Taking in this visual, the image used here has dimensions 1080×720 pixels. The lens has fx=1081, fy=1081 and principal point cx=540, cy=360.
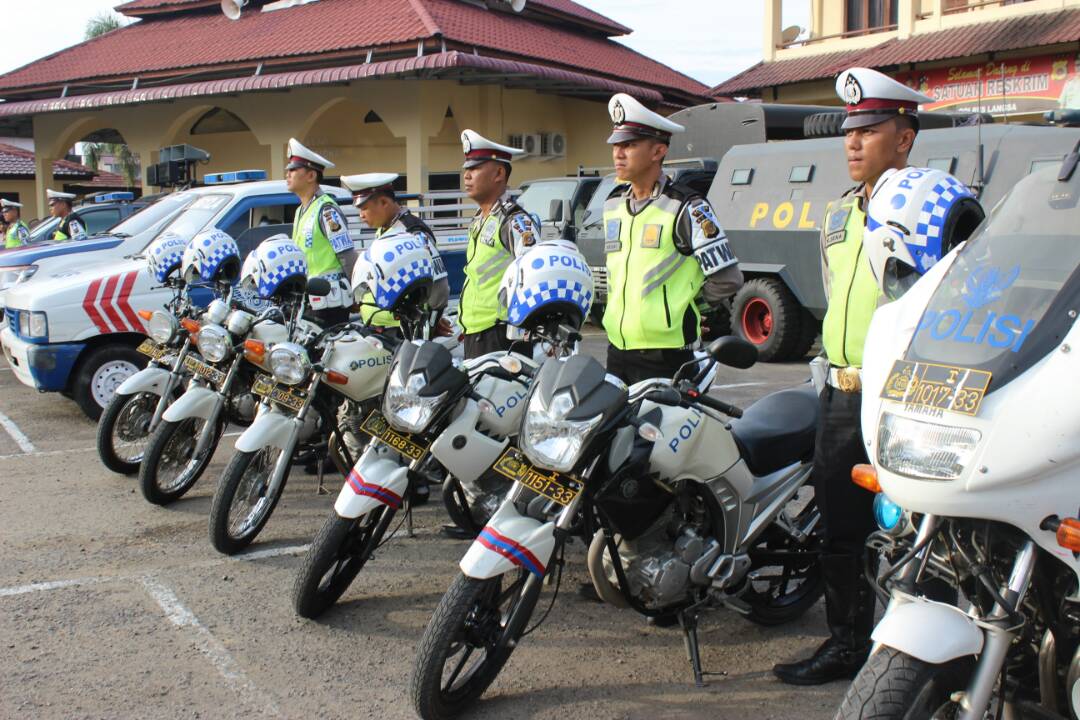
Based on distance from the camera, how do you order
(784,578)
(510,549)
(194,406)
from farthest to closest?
(194,406) → (784,578) → (510,549)

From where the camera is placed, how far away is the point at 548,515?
11.5 feet

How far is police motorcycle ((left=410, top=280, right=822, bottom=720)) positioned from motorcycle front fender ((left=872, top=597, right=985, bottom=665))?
1.18 meters

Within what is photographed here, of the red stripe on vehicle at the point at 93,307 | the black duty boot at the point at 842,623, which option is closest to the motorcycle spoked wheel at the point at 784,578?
the black duty boot at the point at 842,623

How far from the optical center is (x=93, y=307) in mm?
8000

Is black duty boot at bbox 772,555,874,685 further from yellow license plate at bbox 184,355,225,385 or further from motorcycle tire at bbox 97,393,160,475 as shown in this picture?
motorcycle tire at bbox 97,393,160,475

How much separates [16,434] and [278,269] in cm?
324

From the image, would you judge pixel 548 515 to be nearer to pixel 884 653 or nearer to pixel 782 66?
pixel 884 653

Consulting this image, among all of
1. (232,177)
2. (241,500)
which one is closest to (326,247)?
(241,500)

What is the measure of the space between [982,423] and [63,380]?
7304 millimetres

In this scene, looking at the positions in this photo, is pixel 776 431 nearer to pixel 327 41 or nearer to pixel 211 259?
pixel 211 259

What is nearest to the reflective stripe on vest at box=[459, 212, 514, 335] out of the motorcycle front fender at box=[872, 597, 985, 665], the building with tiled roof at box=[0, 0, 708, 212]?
the motorcycle front fender at box=[872, 597, 985, 665]

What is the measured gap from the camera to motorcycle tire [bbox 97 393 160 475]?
644 centimetres

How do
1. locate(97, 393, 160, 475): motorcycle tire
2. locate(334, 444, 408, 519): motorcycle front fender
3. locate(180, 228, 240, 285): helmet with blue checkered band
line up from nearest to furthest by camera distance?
locate(334, 444, 408, 519): motorcycle front fender, locate(97, 393, 160, 475): motorcycle tire, locate(180, 228, 240, 285): helmet with blue checkered band

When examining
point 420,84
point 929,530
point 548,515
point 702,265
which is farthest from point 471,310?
point 420,84
